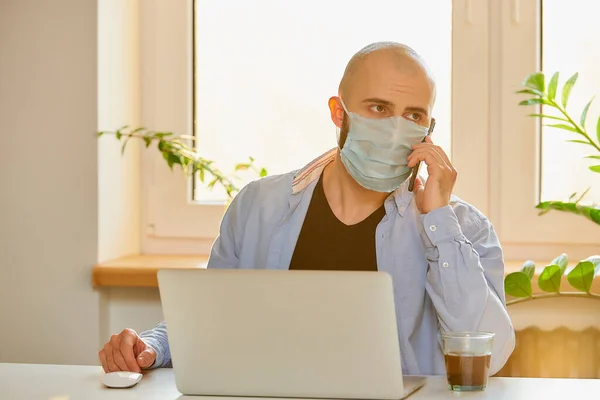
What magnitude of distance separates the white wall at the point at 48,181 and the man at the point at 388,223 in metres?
0.61

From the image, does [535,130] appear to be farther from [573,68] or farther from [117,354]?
[117,354]

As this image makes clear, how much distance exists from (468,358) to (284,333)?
276 mm

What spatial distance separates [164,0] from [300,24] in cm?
40

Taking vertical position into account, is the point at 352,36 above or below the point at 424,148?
above

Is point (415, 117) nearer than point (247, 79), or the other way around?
point (415, 117)

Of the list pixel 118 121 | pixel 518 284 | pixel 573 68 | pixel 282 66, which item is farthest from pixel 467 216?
pixel 118 121

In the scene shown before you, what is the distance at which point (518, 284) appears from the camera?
80.2 inches

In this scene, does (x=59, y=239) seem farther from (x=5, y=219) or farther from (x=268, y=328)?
(x=268, y=328)

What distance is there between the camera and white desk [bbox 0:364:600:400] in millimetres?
1293

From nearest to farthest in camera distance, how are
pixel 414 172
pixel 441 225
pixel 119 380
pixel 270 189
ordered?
pixel 119 380, pixel 441 225, pixel 414 172, pixel 270 189

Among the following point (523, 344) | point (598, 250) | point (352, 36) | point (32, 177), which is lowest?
point (523, 344)

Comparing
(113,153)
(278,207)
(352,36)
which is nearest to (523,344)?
(278,207)

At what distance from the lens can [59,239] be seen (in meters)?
2.42

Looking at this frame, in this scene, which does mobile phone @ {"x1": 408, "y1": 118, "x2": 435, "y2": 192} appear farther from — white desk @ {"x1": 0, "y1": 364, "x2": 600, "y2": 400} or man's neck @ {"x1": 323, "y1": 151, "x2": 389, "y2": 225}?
white desk @ {"x1": 0, "y1": 364, "x2": 600, "y2": 400}
